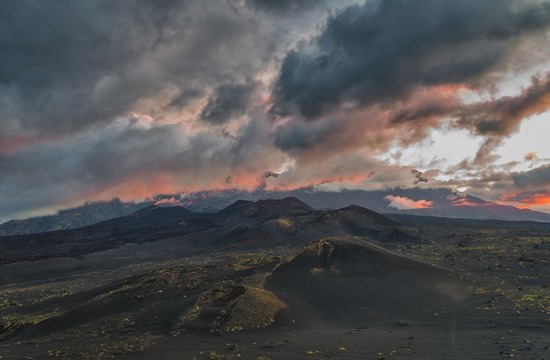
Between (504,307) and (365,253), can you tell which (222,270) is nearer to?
(365,253)

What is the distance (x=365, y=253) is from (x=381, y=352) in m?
39.3

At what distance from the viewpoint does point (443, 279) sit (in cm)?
5162

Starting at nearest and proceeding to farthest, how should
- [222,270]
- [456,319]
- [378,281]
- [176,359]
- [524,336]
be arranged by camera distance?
[176,359]
[524,336]
[456,319]
[378,281]
[222,270]

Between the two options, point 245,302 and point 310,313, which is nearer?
point 245,302

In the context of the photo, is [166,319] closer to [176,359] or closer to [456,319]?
[176,359]

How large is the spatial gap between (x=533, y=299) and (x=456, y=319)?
11.1 meters

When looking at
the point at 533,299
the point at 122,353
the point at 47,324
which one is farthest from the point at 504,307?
the point at 47,324

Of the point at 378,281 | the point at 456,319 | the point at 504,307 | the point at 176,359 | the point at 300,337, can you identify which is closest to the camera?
the point at 176,359

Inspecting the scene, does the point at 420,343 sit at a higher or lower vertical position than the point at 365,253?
lower

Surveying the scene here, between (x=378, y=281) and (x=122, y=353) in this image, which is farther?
(x=378, y=281)

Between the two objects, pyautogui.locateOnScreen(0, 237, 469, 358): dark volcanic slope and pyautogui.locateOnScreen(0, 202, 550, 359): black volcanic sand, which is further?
pyautogui.locateOnScreen(0, 237, 469, 358): dark volcanic slope

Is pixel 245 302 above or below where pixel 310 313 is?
above

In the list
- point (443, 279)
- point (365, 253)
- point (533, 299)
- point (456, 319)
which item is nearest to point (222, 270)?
point (365, 253)

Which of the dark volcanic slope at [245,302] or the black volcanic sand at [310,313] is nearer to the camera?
the black volcanic sand at [310,313]
